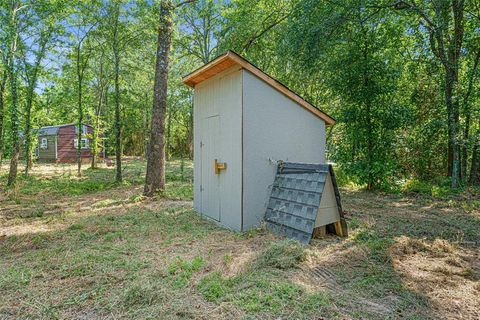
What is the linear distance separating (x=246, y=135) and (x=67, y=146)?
2133 centimetres

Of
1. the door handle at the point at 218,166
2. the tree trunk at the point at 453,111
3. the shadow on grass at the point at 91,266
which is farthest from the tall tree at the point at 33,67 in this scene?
the tree trunk at the point at 453,111

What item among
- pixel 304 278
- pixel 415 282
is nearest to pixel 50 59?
pixel 304 278

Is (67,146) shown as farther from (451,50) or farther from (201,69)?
(451,50)

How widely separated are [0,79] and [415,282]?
1285 centimetres

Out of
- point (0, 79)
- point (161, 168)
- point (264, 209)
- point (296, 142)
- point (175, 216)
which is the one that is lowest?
point (175, 216)

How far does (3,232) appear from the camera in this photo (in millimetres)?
4449

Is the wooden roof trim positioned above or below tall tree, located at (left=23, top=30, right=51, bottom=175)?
below

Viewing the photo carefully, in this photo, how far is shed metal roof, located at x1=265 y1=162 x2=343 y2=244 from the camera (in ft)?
12.6

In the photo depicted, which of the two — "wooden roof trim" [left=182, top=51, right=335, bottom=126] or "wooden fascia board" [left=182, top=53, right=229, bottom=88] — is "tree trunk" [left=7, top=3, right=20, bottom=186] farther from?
"wooden roof trim" [left=182, top=51, right=335, bottom=126]

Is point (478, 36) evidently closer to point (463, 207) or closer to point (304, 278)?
point (463, 207)

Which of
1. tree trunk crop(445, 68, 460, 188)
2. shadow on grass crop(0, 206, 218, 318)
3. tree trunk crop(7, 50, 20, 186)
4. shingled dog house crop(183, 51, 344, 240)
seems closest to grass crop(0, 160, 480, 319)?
shadow on grass crop(0, 206, 218, 318)

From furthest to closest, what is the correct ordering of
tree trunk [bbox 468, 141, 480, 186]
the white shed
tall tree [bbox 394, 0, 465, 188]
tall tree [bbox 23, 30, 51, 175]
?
tall tree [bbox 23, 30, 51, 175] → tree trunk [bbox 468, 141, 480, 186] → tall tree [bbox 394, 0, 465, 188] → the white shed

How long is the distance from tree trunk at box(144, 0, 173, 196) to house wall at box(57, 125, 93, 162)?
52.2 ft

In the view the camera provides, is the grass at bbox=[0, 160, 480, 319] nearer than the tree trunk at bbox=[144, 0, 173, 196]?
Yes
